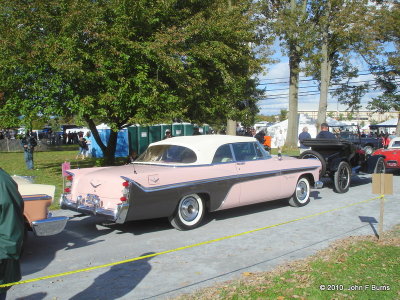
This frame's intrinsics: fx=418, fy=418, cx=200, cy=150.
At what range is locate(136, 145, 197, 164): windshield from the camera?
751cm

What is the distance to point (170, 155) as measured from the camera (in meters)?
7.65

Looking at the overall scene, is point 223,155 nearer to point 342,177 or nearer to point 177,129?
point 342,177

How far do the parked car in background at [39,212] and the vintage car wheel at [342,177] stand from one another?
24.4 feet

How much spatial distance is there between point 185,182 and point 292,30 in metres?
21.3

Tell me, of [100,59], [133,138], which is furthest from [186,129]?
[100,59]

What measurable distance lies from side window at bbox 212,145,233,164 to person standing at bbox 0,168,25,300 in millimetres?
5015

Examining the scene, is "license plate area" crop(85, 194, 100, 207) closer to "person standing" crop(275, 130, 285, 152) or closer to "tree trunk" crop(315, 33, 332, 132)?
"tree trunk" crop(315, 33, 332, 132)

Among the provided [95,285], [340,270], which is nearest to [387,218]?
[340,270]

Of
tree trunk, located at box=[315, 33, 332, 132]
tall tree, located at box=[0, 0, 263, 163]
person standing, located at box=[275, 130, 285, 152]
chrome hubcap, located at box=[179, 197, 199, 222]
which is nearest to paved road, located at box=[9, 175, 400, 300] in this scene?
chrome hubcap, located at box=[179, 197, 199, 222]

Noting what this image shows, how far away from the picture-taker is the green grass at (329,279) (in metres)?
4.27

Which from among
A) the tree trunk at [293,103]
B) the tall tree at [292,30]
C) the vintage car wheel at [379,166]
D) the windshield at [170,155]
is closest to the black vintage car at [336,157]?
the vintage car wheel at [379,166]

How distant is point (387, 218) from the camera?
805 cm

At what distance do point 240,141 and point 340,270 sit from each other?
12.5ft

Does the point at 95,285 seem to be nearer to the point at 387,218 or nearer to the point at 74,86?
the point at 387,218
